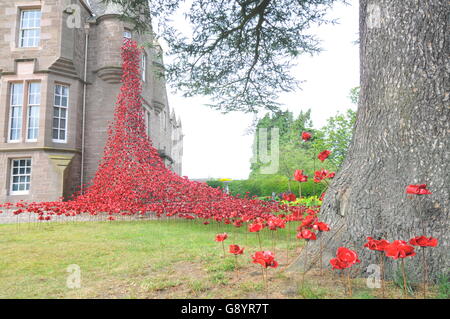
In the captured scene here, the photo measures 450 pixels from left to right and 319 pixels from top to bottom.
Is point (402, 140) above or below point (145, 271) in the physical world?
above

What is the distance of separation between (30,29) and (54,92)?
11.3 ft

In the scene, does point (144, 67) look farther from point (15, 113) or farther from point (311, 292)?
point (311, 292)

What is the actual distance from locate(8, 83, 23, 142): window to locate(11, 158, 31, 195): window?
111 centimetres

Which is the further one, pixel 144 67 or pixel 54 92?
pixel 144 67

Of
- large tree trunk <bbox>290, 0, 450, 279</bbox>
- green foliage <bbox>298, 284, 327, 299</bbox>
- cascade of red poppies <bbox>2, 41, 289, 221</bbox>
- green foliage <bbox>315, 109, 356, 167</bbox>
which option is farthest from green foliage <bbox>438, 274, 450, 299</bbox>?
green foliage <bbox>315, 109, 356, 167</bbox>

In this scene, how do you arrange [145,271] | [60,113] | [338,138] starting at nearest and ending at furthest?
1. [145,271]
2. [60,113]
3. [338,138]

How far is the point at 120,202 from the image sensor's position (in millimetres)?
10156

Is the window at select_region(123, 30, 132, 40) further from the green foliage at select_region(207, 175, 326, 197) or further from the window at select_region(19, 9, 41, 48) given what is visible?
the green foliage at select_region(207, 175, 326, 197)

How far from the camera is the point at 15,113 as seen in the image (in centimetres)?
1379

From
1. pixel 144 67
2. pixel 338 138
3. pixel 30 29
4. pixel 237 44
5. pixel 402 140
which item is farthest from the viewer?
pixel 144 67

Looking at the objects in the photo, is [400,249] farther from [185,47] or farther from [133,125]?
[133,125]

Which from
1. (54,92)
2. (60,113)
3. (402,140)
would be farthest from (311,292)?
(54,92)

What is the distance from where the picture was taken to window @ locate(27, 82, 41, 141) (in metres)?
13.6
